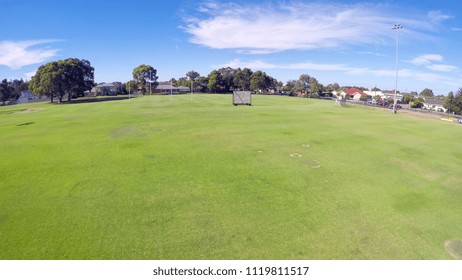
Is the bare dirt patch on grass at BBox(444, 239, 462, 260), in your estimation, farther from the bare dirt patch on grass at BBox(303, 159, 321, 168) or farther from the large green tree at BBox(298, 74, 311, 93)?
the large green tree at BBox(298, 74, 311, 93)

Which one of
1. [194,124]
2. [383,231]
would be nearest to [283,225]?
[383,231]

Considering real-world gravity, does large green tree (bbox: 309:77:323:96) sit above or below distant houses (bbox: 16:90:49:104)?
above

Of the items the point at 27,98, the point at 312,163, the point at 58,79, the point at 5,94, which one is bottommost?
the point at 312,163

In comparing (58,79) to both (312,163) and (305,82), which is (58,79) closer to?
(312,163)

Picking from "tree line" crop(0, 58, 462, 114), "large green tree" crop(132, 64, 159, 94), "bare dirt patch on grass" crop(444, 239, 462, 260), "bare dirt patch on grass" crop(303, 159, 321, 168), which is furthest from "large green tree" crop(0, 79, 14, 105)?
"bare dirt patch on grass" crop(444, 239, 462, 260)

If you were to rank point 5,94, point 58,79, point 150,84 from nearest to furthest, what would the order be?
1. point 58,79
2. point 5,94
3. point 150,84

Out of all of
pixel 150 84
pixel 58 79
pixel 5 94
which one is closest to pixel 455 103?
pixel 150 84

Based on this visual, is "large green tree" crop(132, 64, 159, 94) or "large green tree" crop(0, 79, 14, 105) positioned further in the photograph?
"large green tree" crop(132, 64, 159, 94)

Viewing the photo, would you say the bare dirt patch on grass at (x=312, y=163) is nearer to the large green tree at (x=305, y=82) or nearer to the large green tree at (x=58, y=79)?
the large green tree at (x=58, y=79)

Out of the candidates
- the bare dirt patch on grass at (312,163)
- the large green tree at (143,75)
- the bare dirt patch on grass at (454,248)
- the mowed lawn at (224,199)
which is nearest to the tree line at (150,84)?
the large green tree at (143,75)

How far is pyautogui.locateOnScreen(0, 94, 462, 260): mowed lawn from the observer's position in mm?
8547

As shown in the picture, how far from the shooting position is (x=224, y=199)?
1164 centimetres

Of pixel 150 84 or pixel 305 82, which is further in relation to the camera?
pixel 305 82
